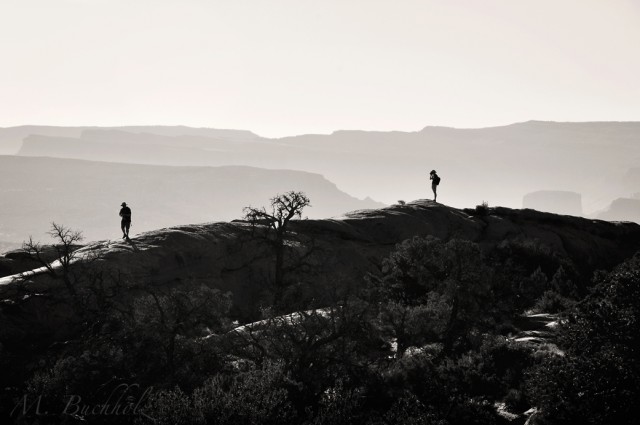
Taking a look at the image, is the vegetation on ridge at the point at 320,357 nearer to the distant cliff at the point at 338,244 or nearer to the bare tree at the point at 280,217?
the distant cliff at the point at 338,244

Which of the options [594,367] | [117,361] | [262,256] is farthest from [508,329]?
[117,361]

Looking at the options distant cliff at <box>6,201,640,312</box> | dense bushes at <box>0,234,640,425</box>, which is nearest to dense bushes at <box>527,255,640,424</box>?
dense bushes at <box>0,234,640,425</box>

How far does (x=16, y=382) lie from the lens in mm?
40469

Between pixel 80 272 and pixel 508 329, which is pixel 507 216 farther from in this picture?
pixel 80 272

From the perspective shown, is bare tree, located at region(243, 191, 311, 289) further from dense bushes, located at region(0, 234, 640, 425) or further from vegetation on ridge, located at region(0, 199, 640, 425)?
dense bushes, located at region(0, 234, 640, 425)

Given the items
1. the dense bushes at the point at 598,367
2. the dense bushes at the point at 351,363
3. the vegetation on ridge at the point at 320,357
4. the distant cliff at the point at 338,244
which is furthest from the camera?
the distant cliff at the point at 338,244

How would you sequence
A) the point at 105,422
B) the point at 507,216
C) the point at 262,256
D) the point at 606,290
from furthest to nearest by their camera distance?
the point at 507,216 → the point at 262,256 → the point at 606,290 → the point at 105,422

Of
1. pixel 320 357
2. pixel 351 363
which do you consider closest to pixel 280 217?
pixel 320 357

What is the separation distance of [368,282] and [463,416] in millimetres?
21586

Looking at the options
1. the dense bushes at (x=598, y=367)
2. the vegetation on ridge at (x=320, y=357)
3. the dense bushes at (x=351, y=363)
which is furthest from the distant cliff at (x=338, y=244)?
the dense bushes at (x=598, y=367)

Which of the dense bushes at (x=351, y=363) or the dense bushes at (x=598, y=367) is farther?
the dense bushes at (x=351, y=363)

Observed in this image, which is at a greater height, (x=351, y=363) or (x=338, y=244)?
(x=338, y=244)

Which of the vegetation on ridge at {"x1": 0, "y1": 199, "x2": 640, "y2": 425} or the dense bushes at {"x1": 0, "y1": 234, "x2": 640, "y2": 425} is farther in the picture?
the vegetation on ridge at {"x1": 0, "y1": 199, "x2": 640, "y2": 425}

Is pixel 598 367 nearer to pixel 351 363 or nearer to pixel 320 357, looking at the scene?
pixel 351 363
